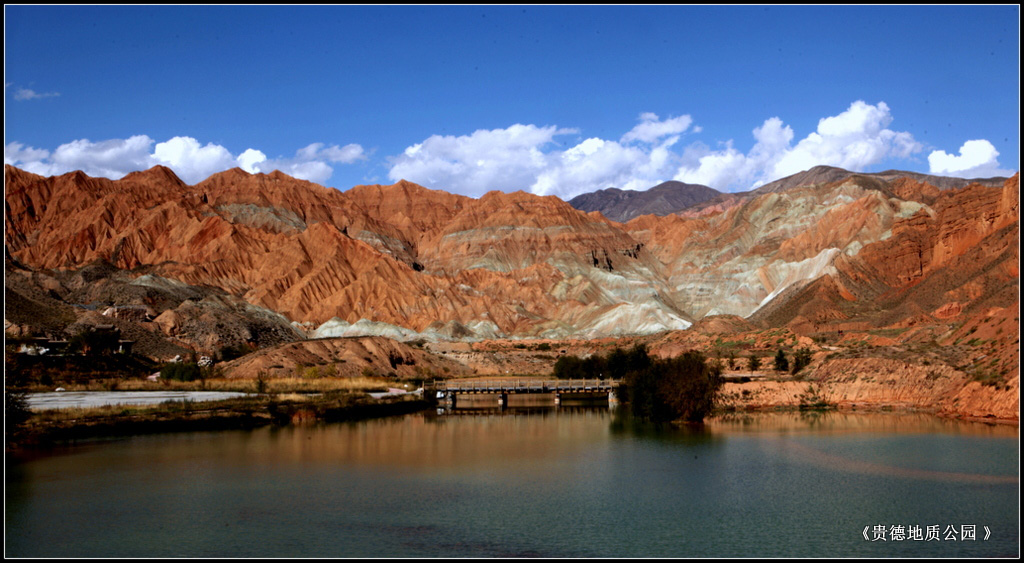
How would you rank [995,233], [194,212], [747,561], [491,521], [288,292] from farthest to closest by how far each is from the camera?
[194,212], [288,292], [995,233], [491,521], [747,561]

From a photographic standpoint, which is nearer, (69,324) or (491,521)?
(491,521)

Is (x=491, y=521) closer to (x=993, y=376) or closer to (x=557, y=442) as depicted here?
(x=557, y=442)

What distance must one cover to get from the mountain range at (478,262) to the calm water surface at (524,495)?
37.8 m

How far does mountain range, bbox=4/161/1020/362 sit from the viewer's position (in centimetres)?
8425

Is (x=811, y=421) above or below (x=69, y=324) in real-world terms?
below

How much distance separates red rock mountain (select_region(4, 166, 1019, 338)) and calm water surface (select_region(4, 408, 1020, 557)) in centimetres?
5598

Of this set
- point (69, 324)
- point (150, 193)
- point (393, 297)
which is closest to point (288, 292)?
point (393, 297)

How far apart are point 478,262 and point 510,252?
7.14 metres

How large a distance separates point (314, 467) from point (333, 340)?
47.3m

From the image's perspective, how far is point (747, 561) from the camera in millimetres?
15719

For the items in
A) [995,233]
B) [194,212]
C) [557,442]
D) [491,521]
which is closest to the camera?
[491,521]

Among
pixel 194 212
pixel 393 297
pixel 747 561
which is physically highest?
pixel 194 212

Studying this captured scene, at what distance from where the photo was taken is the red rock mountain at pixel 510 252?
9750cm

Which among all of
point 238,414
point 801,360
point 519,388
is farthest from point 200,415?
point 801,360
